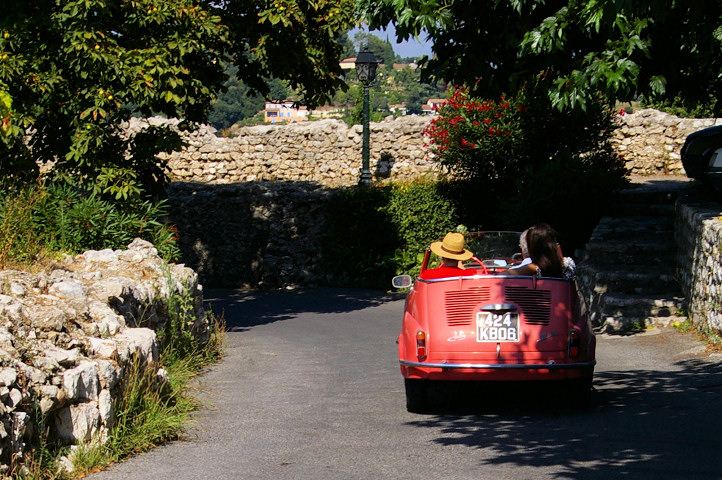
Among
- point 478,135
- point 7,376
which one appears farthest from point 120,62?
point 478,135

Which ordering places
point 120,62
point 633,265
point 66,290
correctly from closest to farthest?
point 66,290, point 120,62, point 633,265

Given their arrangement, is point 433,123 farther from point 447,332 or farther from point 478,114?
point 447,332

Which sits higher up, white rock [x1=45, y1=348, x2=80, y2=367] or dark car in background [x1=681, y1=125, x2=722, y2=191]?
dark car in background [x1=681, y1=125, x2=722, y2=191]

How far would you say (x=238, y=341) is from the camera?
13.2 meters

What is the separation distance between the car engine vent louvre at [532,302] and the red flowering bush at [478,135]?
12.3m

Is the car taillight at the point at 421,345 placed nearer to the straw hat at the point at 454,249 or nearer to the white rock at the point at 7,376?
the straw hat at the point at 454,249

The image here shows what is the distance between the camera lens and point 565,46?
40.4ft

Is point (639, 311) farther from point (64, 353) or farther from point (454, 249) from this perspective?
point (64, 353)

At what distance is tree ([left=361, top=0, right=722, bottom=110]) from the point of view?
35.6ft

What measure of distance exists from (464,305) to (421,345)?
0.48 metres

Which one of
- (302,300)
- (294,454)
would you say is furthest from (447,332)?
(302,300)

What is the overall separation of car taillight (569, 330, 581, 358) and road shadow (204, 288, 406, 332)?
8.08m

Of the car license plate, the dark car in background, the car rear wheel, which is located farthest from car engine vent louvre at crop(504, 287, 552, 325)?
the dark car in background

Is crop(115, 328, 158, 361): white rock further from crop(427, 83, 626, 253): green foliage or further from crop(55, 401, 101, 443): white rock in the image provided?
crop(427, 83, 626, 253): green foliage
